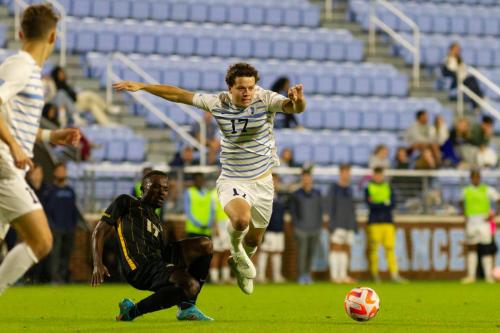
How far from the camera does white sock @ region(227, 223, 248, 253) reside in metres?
10.8

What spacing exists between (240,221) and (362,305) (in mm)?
1448

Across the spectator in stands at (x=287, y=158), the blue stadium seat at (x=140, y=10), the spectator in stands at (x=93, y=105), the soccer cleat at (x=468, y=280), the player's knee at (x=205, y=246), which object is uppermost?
the blue stadium seat at (x=140, y=10)

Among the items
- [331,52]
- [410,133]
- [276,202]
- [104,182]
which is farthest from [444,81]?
[104,182]

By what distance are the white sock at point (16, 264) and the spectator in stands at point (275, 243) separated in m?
12.3

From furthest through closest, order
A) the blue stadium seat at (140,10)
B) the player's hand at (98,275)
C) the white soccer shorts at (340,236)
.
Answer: the blue stadium seat at (140,10) → the white soccer shorts at (340,236) → the player's hand at (98,275)

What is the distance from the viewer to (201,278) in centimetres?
970

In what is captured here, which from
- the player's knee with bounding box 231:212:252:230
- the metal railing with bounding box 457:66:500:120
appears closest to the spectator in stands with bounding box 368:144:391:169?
the metal railing with bounding box 457:66:500:120

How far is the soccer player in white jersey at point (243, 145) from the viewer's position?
10578mm

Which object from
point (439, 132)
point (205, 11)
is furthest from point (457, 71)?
point (205, 11)

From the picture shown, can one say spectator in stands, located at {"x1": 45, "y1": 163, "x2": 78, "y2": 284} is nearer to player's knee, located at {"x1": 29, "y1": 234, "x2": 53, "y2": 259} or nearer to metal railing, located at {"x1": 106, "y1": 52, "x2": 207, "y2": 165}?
metal railing, located at {"x1": 106, "y1": 52, "x2": 207, "y2": 165}

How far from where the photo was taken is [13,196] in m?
7.50

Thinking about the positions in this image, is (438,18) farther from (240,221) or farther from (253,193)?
(240,221)

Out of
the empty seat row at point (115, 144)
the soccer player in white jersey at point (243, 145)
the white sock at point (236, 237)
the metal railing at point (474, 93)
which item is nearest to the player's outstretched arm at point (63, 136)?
the soccer player in white jersey at point (243, 145)

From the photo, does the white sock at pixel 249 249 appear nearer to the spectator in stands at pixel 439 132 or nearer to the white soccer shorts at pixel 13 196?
the white soccer shorts at pixel 13 196
